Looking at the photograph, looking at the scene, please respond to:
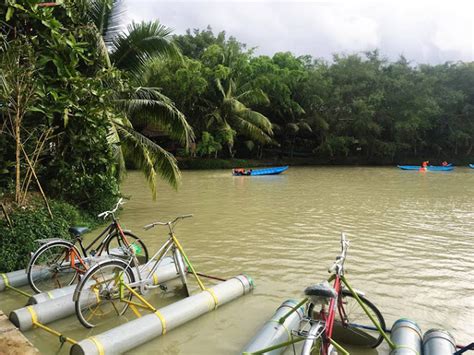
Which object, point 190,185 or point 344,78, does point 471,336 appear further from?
point 344,78

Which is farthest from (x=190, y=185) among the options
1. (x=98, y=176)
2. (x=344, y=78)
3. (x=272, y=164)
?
(x=344, y=78)

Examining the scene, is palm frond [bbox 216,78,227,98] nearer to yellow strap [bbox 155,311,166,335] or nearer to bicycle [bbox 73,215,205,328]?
bicycle [bbox 73,215,205,328]

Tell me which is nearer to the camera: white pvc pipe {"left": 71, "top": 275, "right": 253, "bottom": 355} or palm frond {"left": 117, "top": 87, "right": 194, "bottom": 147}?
white pvc pipe {"left": 71, "top": 275, "right": 253, "bottom": 355}

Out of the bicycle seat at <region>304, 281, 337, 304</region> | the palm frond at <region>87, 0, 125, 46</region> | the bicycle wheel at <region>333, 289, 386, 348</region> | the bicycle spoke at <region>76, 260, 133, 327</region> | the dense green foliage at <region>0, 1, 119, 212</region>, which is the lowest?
the bicycle wheel at <region>333, 289, 386, 348</region>

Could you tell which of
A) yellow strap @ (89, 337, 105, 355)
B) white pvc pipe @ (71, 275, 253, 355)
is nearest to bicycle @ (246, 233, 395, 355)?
white pvc pipe @ (71, 275, 253, 355)

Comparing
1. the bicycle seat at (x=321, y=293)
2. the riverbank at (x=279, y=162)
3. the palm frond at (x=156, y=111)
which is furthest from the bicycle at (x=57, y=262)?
the riverbank at (x=279, y=162)

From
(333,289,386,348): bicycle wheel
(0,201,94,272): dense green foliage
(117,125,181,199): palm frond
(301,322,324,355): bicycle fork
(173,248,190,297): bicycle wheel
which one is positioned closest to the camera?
(301,322,324,355): bicycle fork

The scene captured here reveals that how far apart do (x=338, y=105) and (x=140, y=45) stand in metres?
25.5

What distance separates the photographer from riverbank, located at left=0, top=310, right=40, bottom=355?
3645mm

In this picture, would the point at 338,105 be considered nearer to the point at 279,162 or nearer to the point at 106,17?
the point at 279,162

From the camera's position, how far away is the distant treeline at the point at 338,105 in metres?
30.2

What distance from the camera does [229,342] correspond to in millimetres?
4332

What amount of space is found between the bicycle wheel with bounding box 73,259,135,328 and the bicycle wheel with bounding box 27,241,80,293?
869 millimetres

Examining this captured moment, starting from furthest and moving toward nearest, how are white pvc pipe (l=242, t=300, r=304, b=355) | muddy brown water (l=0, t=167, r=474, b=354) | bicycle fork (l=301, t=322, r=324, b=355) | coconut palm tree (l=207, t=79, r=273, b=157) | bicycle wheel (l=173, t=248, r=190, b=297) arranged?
coconut palm tree (l=207, t=79, r=273, b=157) < bicycle wheel (l=173, t=248, r=190, b=297) < muddy brown water (l=0, t=167, r=474, b=354) < white pvc pipe (l=242, t=300, r=304, b=355) < bicycle fork (l=301, t=322, r=324, b=355)
